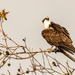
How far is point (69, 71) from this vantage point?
20.6 ft

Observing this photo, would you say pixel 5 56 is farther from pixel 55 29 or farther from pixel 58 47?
pixel 55 29

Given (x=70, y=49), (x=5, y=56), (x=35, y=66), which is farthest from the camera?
(x=70, y=49)

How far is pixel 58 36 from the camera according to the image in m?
9.55

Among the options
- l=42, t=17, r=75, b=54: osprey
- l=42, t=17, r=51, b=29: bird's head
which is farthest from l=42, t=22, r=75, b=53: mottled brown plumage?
l=42, t=17, r=51, b=29: bird's head

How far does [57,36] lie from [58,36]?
0.05 m

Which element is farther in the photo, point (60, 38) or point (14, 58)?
point (60, 38)

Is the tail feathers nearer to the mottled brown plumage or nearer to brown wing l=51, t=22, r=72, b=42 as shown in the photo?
the mottled brown plumage

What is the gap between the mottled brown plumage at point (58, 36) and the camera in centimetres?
905

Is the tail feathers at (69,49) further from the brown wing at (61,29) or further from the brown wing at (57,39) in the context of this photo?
the brown wing at (61,29)

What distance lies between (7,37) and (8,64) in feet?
2.97

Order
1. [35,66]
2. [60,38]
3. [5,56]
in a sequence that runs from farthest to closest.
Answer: [60,38] → [5,56] → [35,66]

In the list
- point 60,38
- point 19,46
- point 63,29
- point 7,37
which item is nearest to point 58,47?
point 60,38

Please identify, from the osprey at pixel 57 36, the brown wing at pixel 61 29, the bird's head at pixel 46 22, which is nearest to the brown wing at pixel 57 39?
the osprey at pixel 57 36

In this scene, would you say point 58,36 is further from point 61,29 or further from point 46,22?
point 46,22
